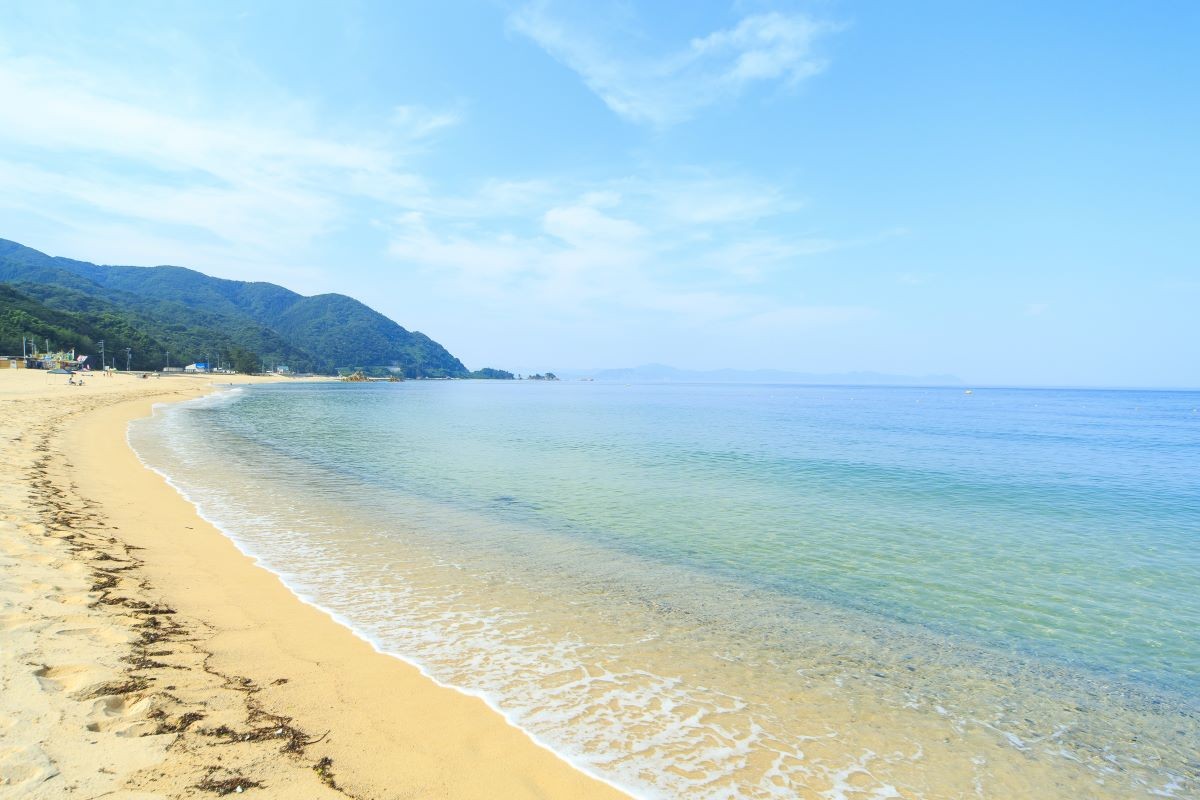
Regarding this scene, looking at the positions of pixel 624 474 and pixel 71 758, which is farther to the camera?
pixel 624 474

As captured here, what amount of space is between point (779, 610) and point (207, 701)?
7.33m

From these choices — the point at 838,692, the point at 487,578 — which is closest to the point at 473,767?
the point at 838,692

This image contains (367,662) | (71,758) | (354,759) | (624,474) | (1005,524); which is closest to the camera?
(71,758)

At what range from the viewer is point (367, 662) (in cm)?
616

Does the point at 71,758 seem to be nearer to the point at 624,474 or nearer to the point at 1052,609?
the point at 1052,609

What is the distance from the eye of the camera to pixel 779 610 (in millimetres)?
8758

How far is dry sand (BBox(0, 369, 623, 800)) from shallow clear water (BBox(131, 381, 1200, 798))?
1.80 ft

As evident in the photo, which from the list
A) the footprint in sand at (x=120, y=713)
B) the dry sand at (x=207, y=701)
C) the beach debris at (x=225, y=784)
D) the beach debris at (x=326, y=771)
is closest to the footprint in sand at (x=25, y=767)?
the dry sand at (x=207, y=701)

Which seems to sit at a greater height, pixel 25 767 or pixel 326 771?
pixel 25 767

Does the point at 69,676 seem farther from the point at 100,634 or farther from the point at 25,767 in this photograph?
the point at 25,767

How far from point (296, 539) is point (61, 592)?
4955mm

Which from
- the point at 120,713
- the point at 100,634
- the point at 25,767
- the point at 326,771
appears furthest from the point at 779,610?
the point at 100,634

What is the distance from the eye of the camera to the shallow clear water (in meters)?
5.22

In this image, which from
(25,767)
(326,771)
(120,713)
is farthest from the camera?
(120,713)
